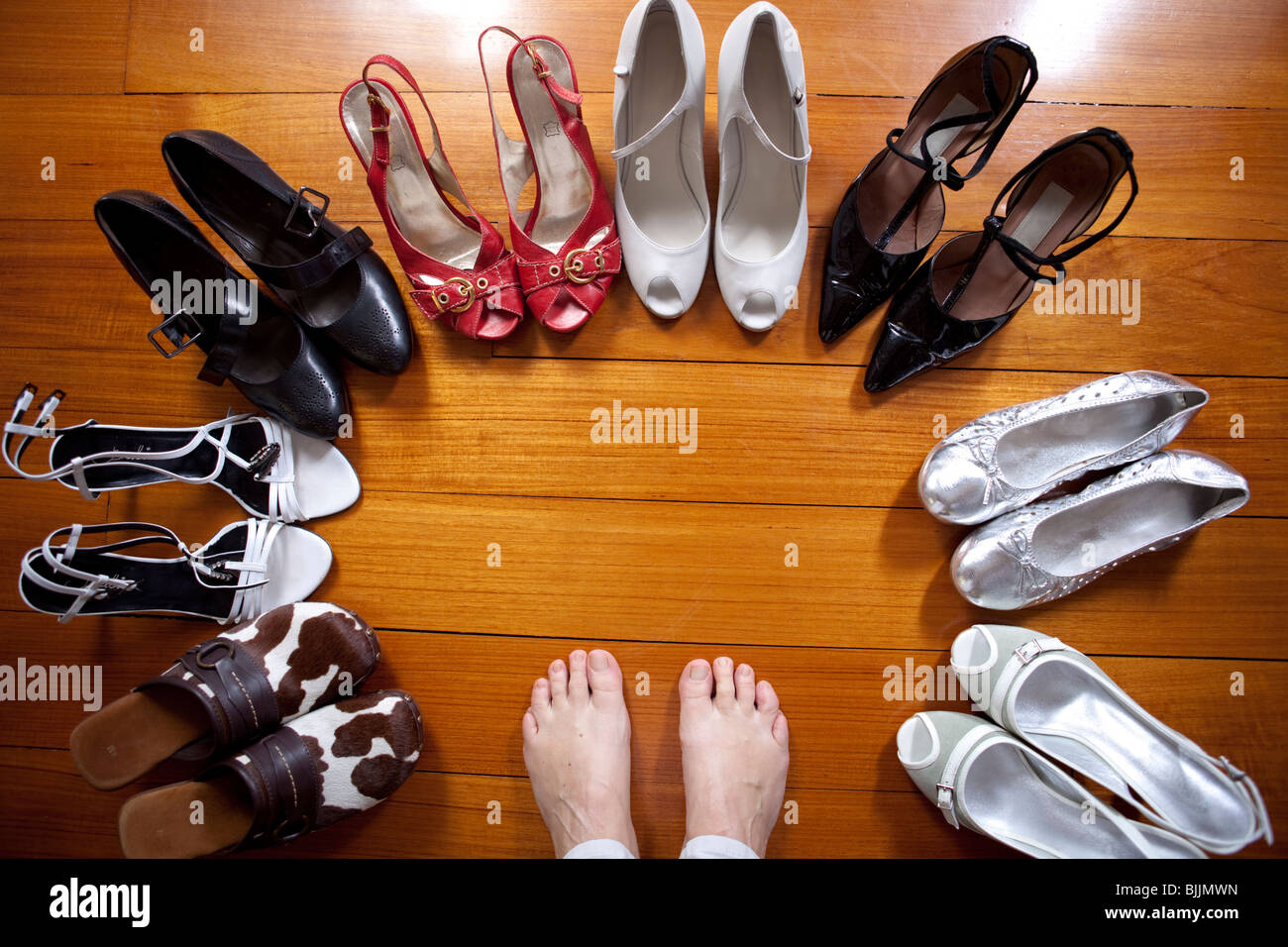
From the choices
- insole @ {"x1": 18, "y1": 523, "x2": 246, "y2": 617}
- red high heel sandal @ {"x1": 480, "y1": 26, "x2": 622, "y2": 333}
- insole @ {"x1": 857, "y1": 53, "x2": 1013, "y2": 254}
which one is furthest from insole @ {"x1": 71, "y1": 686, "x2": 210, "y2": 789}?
insole @ {"x1": 857, "y1": 53, "x2": 1013, "y2": 254}

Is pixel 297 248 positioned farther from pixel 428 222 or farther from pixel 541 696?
pixel 541 696

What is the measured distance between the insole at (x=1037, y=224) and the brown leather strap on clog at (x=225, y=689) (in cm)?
121

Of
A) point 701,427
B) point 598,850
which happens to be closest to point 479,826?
point 598,850

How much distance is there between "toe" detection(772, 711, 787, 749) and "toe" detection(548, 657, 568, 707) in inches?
13.3

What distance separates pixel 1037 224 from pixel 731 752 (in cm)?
93

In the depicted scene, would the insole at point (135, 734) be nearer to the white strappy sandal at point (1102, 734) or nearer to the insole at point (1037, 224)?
the white strappy sandal at point (1102, 734)

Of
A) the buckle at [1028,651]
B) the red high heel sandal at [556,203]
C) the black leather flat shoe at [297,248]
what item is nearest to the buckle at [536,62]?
the red high heel sandal at [556,203]

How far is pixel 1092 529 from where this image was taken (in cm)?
115

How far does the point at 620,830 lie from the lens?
1.11m

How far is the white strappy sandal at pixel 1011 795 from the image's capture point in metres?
1.08

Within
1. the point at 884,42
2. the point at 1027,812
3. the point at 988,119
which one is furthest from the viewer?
the point at 884,42

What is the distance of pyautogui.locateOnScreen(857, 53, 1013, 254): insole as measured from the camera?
1.08 meters
